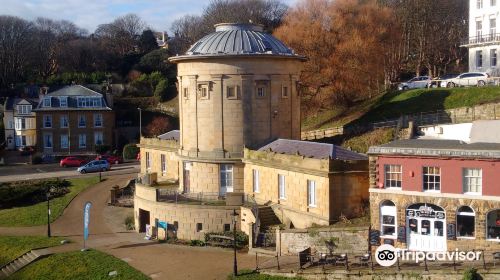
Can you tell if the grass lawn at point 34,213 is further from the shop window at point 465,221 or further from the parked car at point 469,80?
the parked car at point 469,80

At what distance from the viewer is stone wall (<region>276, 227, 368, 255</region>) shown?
2659cm

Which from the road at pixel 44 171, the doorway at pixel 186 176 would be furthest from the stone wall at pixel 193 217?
the road at pixel 44 171

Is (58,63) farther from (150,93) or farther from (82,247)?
(82,247)

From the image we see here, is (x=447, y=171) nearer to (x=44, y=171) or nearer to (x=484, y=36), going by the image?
(x=484, y=36)

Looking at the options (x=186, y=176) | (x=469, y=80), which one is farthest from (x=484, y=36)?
(x=186, y=176)

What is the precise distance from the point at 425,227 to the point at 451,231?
44.7 inches

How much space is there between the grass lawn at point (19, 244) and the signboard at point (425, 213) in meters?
20.3

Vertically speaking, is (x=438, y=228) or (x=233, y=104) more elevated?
(x=233, y=104)

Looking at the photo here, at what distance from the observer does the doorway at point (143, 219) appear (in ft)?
123

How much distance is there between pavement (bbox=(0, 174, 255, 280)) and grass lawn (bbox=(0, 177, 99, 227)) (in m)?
0.69

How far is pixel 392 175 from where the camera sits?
26.1 meters

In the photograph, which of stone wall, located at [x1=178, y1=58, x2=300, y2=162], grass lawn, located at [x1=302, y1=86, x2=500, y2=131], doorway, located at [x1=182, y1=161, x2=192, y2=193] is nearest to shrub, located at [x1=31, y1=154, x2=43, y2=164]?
grass lawn, located at [x1=302, y1=86, x2=500, y2=131]

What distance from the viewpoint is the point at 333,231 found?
88.6ft

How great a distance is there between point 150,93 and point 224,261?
6173 cm
